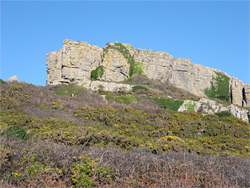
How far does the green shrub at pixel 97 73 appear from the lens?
39281 millimetres

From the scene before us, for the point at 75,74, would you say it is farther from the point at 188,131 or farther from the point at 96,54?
the point at 188,131

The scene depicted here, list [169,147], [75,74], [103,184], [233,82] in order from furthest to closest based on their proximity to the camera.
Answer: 1. [233,82]
2. [75,74]
3. [169,147]
4. [103,184]

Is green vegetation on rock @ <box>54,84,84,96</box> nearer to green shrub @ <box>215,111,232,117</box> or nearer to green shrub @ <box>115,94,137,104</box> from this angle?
green shrub @ <box>115,94,137,104</box>

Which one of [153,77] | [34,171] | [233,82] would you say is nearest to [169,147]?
[34,171]

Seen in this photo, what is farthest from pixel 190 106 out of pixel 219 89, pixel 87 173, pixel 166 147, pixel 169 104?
pixel 219 89

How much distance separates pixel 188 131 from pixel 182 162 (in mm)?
9729

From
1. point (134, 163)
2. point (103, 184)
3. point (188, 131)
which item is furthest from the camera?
point (188, 131)

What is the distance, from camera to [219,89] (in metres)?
47.1

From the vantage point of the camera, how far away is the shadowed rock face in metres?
38.8

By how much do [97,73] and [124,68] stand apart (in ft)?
16.5

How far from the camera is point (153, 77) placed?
44.3 meters

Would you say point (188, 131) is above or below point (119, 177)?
above

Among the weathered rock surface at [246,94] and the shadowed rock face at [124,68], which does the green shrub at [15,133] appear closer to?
the shadowed rock face at [124,68]

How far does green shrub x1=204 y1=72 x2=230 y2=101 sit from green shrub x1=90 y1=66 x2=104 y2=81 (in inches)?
806
